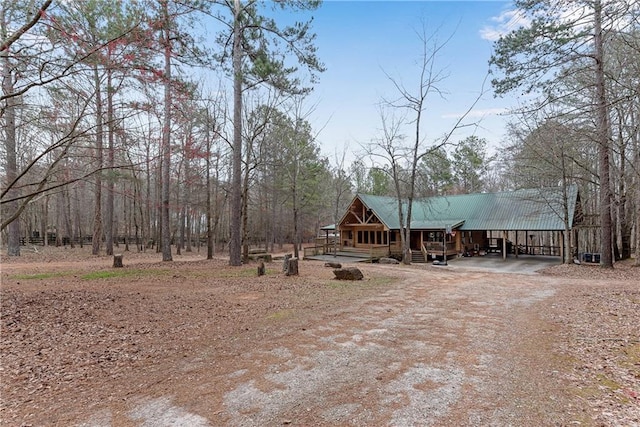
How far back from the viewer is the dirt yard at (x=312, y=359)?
2.97m

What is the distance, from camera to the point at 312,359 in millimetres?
4156

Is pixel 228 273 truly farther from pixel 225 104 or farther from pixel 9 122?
pixel 225 104

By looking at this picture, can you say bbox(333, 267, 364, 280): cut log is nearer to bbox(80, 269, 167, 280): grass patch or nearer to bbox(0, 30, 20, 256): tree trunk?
bbox(80, 269, 167, 280): grass patch

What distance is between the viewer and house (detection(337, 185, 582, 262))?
65.4 ft

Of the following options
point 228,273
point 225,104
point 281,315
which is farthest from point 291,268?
point 225,104

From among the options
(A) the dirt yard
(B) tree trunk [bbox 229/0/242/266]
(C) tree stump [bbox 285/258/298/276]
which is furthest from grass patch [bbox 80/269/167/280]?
(C) tree stump [bbox 285/258/298/276]

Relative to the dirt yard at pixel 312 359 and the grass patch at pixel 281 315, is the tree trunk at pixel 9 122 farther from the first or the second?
the grass patch at pixel 281 315

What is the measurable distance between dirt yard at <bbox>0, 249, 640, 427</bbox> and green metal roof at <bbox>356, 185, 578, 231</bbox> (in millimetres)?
12984

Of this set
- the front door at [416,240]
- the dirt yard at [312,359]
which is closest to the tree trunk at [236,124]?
the dirt yard at [312,359]

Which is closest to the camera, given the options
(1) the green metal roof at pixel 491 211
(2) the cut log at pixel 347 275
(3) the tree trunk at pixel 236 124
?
(2) the cut log at pixel 347 275

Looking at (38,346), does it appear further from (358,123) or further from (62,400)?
(358,123)

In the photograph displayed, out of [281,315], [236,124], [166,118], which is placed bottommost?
[281,315]

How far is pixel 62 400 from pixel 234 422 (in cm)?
188

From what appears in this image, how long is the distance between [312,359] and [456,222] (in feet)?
69.3
